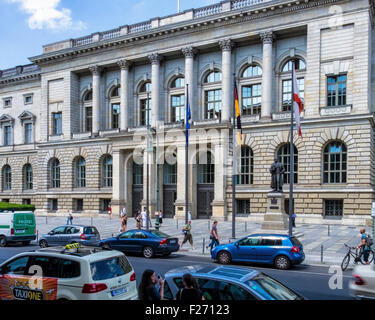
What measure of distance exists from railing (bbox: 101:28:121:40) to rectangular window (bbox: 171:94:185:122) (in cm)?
1033

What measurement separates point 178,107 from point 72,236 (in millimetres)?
25741

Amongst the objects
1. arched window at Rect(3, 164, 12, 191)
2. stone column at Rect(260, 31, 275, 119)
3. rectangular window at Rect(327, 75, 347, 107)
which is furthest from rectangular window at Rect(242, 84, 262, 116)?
arched window at Rect(3, 164, 12, 191)

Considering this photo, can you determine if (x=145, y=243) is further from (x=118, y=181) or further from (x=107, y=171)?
(x=107, y=171)

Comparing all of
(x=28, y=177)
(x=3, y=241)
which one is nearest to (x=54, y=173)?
(x=28, y=177)

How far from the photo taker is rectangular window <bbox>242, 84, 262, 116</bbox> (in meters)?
39.8

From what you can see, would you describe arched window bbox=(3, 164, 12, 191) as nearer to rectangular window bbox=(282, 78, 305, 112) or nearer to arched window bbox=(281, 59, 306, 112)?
rectangular window bbox=(282, 78, 305, 112)

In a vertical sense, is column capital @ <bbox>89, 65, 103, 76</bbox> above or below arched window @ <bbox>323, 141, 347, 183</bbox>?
above

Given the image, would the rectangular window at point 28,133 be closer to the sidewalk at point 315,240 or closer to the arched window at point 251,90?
the sidewalk at point 315,240

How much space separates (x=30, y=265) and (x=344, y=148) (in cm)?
3117

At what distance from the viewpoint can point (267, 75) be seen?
3800 cm

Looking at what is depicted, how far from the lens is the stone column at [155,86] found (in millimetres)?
43688

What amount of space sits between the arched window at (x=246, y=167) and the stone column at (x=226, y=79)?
3.78 metres

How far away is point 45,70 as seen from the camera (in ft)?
171
